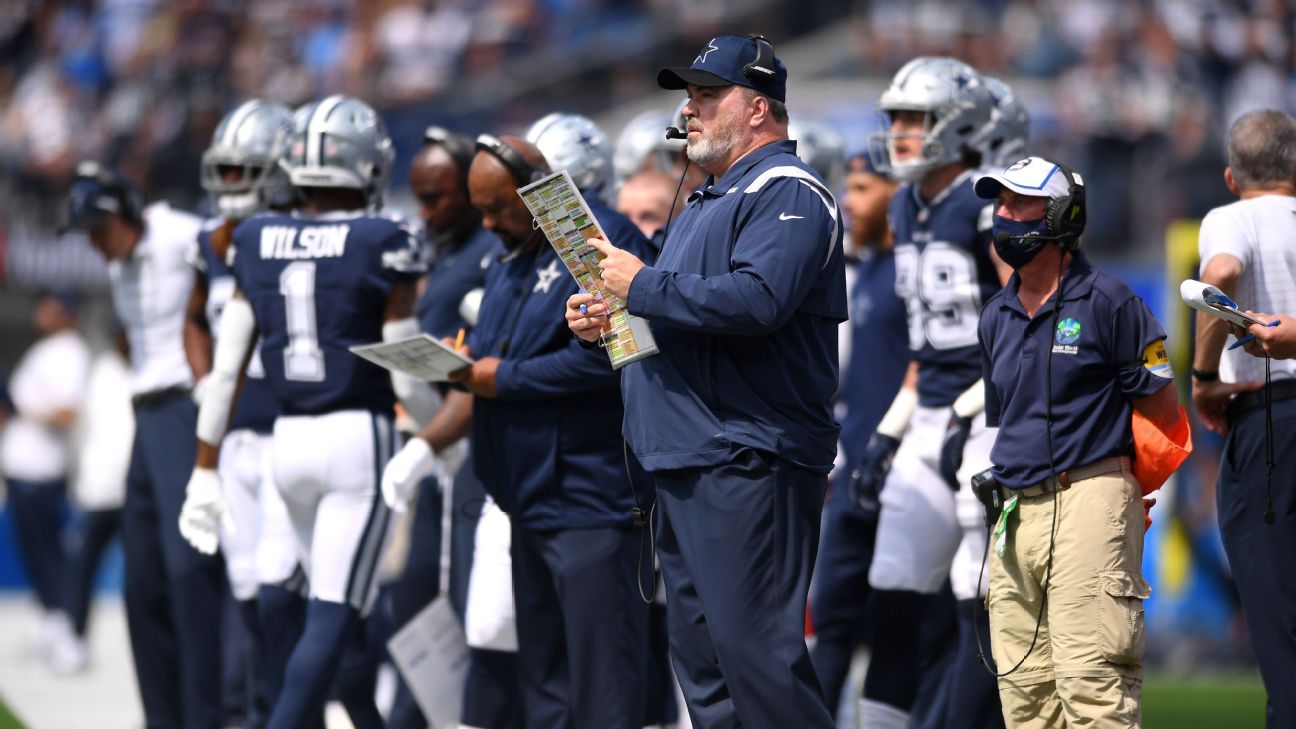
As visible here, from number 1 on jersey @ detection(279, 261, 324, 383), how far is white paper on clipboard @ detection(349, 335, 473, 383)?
365mm

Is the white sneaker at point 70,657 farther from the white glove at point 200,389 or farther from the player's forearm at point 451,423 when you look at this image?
the player's forearm at point 451,423

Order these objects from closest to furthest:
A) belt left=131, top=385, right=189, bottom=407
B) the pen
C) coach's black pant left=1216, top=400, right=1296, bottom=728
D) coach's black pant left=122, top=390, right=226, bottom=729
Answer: the pen
coach's black pant left=1216, top=400, right=1296, bottom=728
coach's black pant left=122, top=390, right=226, bottom=729
belt left=131, top=385, right=189, bottom=407

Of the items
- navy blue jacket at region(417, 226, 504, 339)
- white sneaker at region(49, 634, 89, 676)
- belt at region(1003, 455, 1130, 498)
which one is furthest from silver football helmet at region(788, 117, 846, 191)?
white sneaker at region(49, 634, 89, 676)

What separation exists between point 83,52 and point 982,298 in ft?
44.8

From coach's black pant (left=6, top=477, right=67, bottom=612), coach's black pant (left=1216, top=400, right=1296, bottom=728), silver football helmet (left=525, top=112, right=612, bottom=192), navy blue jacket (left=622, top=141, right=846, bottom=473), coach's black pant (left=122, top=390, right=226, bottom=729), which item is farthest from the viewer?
coach's black pant (left=6, top=477, right=67, bottom=612)

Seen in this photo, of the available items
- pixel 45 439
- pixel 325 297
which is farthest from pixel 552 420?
pixel 45 439

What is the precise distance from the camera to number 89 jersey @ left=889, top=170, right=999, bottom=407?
19.0 ft

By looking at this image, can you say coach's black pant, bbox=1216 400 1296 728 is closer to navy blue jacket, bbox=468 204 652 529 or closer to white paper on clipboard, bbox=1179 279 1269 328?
white paper on clipboard, bbox=1179 279 1269 328

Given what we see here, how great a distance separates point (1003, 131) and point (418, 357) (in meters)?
2.24

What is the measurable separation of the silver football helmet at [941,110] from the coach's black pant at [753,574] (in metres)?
1.88

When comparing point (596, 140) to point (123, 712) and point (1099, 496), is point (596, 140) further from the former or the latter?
point (123, 712)

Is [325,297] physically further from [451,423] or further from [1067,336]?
[1067,336]

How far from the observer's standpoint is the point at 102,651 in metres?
11.4

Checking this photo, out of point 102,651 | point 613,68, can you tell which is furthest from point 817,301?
point 613,68
